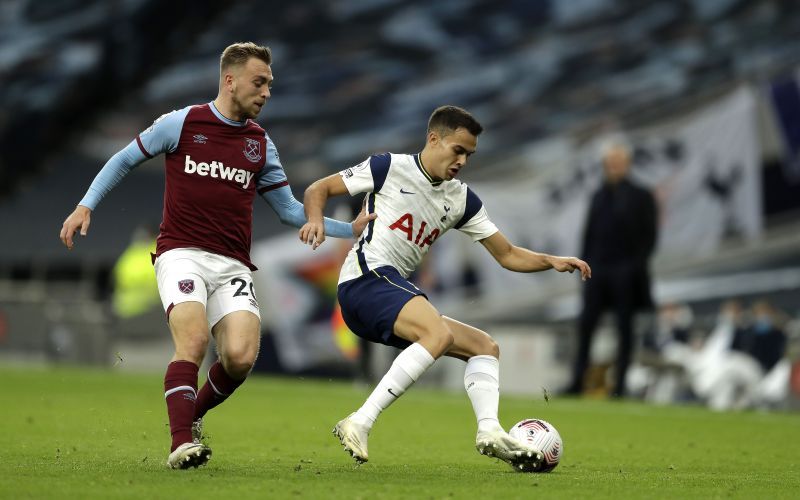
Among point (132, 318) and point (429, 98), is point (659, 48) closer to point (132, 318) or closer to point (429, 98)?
point (429, 98)

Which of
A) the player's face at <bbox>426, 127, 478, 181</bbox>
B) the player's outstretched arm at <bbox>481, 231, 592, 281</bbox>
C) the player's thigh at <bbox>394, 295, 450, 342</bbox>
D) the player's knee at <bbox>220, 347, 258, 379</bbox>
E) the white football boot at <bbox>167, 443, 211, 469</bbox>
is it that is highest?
the player's face at <bbox>426, 127, 478, 181</bbox>

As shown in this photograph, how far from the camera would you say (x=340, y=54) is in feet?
75.4

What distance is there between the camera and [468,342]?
6621mm

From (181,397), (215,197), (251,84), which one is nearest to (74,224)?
(215,197)

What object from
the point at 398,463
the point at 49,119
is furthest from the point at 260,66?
the point at 49,119

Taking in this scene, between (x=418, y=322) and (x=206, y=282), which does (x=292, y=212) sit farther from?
(x=418, y=322)

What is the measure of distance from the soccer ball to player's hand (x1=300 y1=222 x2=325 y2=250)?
130 centimetres

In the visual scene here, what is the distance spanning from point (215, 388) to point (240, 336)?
46 centimetres

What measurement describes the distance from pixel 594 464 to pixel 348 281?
160cm

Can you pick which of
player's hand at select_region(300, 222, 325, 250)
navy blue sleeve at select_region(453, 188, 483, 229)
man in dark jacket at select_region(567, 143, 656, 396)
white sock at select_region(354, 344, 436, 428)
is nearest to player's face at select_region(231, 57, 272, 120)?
player's hand at select_region(300, 222, 325, 250)

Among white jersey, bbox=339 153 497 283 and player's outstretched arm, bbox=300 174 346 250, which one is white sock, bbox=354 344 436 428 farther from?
player's outstretched arm, bbox=300 174 346 250

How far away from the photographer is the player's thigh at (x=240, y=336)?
6.45m

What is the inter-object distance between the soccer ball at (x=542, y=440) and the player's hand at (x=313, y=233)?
4.25 feet

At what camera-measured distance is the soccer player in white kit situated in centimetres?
634
